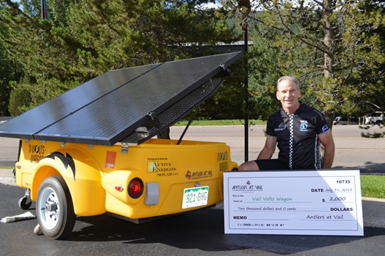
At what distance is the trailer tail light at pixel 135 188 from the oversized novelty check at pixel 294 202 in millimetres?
1116

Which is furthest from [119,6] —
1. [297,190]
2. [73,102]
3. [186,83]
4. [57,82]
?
[297,190]

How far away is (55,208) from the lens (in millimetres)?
4559

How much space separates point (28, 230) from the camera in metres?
5.17

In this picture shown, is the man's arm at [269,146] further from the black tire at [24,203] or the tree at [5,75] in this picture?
the tree at [5,75]

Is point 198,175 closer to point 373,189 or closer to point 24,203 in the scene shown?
point 24,203

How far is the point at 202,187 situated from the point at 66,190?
150cm

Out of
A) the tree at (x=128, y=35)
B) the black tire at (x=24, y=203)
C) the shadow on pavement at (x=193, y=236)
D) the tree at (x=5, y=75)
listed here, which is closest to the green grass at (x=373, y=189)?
the shadow on pavement at (x=193, y=236)

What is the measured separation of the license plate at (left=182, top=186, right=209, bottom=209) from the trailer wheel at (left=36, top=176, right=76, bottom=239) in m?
1.22

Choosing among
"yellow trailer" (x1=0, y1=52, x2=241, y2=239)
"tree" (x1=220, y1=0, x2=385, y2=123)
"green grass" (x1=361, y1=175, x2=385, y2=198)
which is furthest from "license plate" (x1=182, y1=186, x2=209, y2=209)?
"tree" (x1=220, y1=0, x2=385, y2=123)

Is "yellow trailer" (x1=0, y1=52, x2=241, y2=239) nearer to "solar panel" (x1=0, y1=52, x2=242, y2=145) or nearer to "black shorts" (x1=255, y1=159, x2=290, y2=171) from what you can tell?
"solar panel" (x1=0, y1=52, x2=242, y2=145)

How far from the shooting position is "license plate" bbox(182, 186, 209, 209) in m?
4.46

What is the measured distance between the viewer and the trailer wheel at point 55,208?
4367 millimetres

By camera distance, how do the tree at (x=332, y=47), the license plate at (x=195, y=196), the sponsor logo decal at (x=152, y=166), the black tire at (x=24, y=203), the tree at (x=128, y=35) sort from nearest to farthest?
the sponsor logo decal at (x=152, y=166)
the license plate at (x=195, y=196)
the black tire at (x=24, y=203)
the tree at (x=332, y=47)
the tree at (x=128, y=35)

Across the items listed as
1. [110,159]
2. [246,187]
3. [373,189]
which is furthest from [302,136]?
[373,189]
